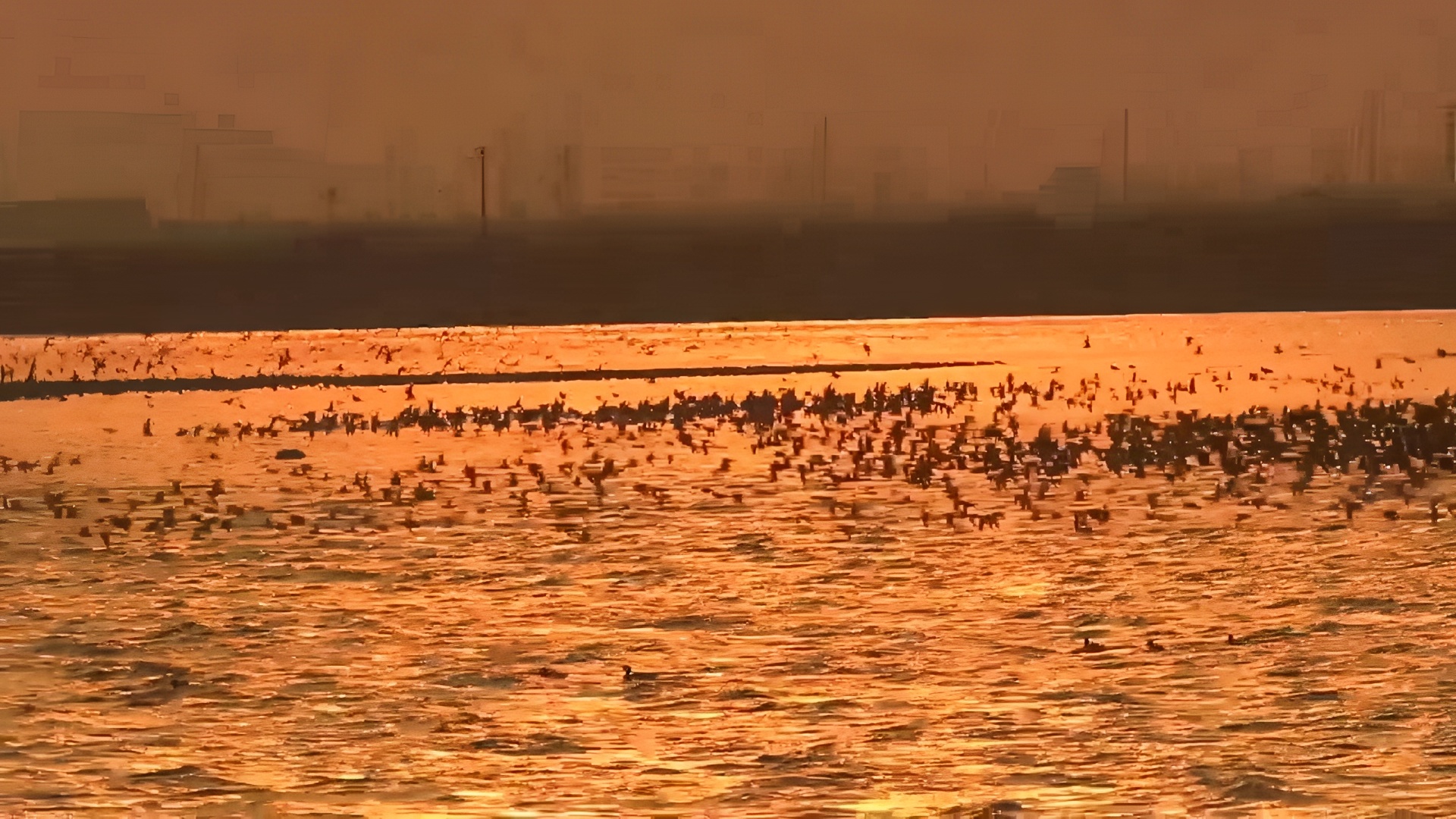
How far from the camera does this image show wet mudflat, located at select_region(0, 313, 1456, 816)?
7129 millimetres

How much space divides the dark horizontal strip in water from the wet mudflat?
49.8 ft

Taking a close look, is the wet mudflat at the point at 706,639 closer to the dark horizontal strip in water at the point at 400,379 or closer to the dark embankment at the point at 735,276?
the dark horizontal strip in water at the point at 400,379

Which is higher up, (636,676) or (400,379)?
(400,379)

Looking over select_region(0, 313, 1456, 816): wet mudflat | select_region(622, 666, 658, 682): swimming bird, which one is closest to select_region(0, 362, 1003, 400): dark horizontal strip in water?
select_region(0, 313, 1456, 816): wet mudflat

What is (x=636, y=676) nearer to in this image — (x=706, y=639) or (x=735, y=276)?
(x=706, y=639)

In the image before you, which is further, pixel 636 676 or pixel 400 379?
pixel 400 379

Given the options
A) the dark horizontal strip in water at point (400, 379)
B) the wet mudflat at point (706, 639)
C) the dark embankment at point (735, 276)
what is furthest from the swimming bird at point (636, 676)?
the dark embankment at point (735, 276)

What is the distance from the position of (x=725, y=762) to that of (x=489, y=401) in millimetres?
23311

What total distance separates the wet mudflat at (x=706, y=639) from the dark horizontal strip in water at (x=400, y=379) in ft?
49.8

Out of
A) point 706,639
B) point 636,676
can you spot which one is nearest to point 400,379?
point 706,639

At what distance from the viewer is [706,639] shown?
10.2 metres

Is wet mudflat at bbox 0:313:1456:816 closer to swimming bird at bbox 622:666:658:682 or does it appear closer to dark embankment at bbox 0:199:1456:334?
swimming bird at bbox 622:666:658:682

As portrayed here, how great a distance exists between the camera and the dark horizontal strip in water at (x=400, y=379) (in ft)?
118

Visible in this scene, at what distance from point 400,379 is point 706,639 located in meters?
28.8
